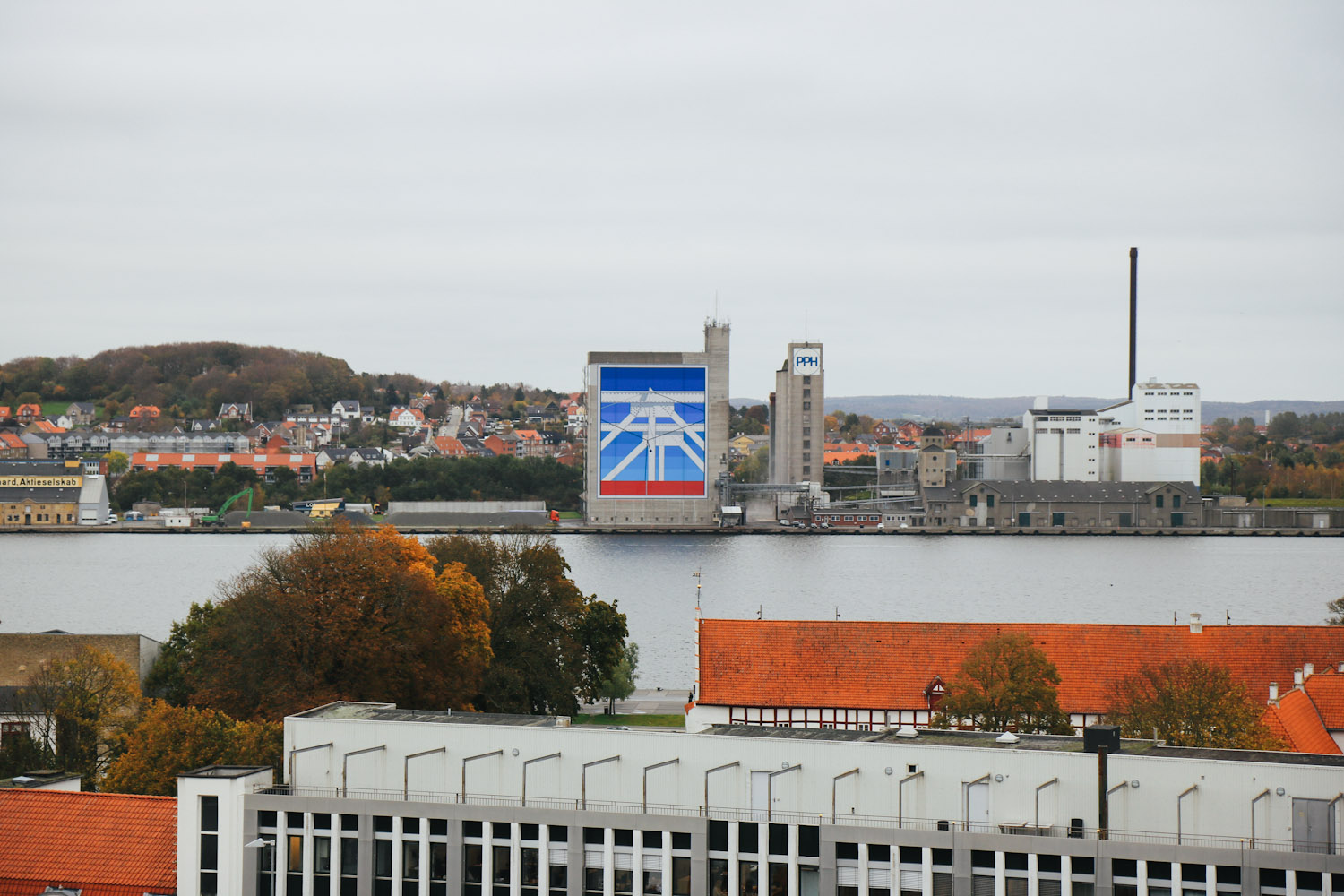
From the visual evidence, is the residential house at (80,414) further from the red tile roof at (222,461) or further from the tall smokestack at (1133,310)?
the tall smokestack at (1133,310)

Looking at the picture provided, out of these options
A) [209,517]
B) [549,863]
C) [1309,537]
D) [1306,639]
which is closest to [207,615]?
[549,863]

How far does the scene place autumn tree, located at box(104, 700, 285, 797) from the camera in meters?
15.8

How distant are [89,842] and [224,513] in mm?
90388

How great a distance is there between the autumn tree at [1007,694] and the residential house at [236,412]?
13510 centimetres

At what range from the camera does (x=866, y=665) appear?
2056 centimetres

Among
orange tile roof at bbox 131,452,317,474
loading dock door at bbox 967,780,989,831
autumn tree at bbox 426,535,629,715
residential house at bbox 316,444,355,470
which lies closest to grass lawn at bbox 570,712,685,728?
autumn tree at bbox 426,535,629,715

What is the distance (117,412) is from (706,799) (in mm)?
144212

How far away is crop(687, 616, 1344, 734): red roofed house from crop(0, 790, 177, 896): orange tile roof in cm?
Answer: 817

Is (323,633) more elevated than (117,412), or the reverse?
(117,412)

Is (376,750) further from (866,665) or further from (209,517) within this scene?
(209,517)

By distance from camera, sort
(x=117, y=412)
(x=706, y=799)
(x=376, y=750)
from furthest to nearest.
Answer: (x=117, y=412) → (x=376, y=750) → (x=706, y=799)

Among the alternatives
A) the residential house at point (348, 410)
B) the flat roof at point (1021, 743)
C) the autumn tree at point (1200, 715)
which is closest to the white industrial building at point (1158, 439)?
the residential house at point (348, 410)

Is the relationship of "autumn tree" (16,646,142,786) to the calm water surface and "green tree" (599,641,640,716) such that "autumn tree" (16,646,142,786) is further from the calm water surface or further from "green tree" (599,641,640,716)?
the calm water surface

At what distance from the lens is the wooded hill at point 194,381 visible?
149 m
